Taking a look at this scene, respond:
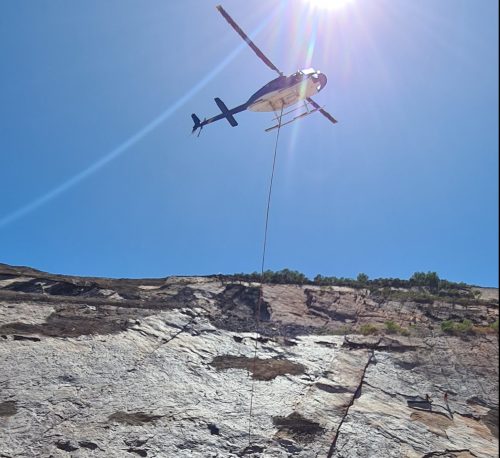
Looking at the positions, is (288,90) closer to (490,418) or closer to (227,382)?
(227,382)

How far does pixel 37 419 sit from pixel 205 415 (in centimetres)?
504

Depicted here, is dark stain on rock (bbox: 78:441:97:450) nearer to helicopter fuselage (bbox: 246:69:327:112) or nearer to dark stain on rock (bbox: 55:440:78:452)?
dark stain on rock (bbox: 55:440:78:452)

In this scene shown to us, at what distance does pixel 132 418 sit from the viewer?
13172 millimetres

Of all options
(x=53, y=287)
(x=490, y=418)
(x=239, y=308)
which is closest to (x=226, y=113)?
(x=239, y=308)

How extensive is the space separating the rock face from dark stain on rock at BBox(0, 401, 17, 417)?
5 cm

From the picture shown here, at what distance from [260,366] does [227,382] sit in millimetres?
2155

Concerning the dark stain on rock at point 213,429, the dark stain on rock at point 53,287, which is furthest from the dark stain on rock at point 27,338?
Answer: the dark stain on rock at point 53,287

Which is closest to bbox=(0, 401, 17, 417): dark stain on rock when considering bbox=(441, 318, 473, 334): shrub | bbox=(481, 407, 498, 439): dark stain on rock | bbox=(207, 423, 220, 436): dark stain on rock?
bbox=(207, 423, 220, 436): dark stain on rock

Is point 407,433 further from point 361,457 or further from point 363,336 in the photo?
point 363,336

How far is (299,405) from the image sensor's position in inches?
595

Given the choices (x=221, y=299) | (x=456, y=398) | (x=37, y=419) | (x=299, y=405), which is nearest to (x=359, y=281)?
(x=221, y=299)

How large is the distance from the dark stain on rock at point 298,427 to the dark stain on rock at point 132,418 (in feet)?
13.0

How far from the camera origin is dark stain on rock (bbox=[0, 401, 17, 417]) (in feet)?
40.7

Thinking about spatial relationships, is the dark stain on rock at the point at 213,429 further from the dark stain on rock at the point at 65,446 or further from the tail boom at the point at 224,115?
the tail boom at the point at 224,115
